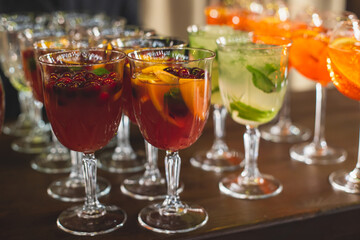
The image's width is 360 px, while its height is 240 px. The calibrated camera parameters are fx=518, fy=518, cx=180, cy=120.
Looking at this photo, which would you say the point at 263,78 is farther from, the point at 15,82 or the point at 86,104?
the point at 15,82

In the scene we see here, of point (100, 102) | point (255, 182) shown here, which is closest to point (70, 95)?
point (100, 102)

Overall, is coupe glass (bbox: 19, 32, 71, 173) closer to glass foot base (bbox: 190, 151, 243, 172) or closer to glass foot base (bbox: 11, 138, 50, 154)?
glass foot base (bbox: 11, 138, 50, 154)

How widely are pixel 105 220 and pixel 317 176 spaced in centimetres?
56

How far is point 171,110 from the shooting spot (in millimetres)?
1009

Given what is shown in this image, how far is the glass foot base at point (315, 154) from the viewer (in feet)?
4.62

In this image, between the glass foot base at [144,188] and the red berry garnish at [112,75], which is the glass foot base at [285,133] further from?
the red berry garnish at [112,75]

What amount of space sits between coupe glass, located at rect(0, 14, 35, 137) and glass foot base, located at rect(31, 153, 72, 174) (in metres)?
0.25

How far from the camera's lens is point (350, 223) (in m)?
1.16

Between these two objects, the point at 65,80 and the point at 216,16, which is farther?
the point at 216,16

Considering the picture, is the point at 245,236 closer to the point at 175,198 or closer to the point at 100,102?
the point at 175,198

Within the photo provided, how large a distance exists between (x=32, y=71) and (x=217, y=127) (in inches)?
21.4

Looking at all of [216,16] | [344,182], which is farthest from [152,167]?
[216,16]

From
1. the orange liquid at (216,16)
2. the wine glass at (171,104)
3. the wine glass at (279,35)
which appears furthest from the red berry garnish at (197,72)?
the orange liquid at (216,16)

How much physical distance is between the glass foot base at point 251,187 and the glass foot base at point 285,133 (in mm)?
304
